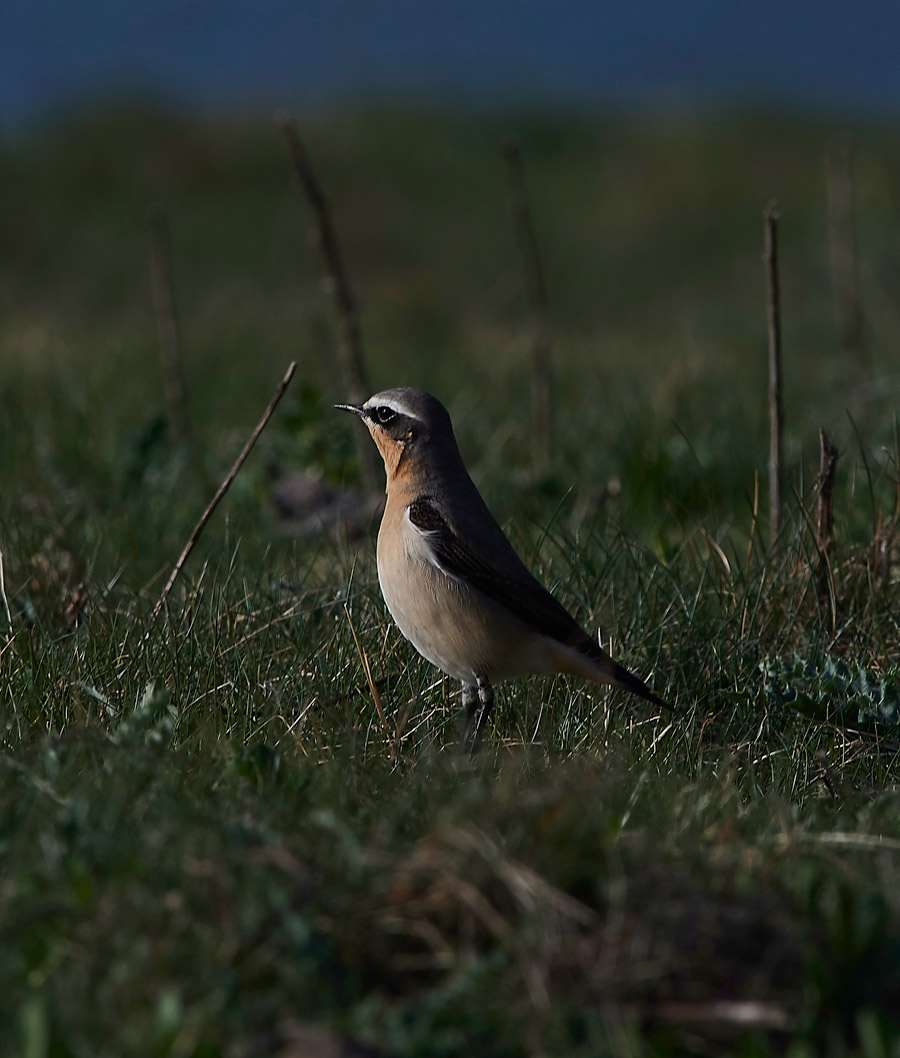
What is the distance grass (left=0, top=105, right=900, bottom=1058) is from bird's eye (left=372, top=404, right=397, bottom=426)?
0.60 m

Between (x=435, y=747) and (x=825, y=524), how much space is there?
1758mm

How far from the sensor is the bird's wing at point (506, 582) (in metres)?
4.06

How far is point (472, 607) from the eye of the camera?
411 centimetres

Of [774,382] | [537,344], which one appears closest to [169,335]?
[537,344]

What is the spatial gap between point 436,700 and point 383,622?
1.32 ft

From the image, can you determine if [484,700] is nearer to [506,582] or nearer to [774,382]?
[506,582]

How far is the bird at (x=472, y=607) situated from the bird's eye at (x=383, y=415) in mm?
293

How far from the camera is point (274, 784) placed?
305 centimetres

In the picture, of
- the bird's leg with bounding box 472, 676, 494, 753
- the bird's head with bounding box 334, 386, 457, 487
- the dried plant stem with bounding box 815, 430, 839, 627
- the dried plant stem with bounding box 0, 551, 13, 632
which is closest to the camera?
the bird's leg with bounding box 472, 676, 494, 753

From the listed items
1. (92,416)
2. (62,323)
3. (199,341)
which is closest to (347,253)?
(62,323)

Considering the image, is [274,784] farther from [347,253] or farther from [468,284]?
[347,253]

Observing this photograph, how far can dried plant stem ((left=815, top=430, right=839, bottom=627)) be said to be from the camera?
4.68 metres

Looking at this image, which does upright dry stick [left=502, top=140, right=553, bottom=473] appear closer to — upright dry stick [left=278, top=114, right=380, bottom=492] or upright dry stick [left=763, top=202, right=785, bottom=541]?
upright dry stick [left=278, top=114, right=380, bottom=492]

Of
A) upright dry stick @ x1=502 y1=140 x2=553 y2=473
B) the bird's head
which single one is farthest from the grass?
the bird's head
